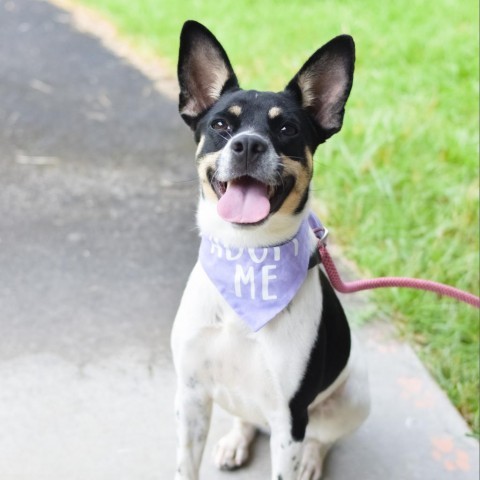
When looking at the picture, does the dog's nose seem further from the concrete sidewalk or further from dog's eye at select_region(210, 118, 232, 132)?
the concrete sidewalk

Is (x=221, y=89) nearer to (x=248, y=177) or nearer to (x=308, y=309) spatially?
(x=248, y=177)

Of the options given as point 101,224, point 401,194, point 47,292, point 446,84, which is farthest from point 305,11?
point 47,292

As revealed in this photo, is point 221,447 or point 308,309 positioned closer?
point 308,309

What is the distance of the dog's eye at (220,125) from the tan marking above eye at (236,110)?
4cm

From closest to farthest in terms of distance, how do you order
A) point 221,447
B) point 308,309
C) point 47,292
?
point 308,309 → point 221,447 → point 47,292

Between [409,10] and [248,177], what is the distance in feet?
16.7

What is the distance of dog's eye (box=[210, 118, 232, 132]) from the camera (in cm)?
218

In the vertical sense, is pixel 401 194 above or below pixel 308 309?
below

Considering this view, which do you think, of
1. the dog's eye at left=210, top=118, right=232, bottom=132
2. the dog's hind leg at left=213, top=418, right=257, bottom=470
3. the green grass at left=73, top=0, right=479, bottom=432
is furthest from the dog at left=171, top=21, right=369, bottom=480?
the green grass at left=73, top=0, right=479, bottom=432

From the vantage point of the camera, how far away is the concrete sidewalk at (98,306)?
2.81 metres

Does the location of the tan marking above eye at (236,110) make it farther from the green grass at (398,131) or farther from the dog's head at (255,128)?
the green grass at (398,131)

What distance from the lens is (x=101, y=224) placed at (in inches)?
163

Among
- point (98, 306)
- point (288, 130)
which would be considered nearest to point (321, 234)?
point (288, 130)

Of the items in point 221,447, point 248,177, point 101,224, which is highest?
point 248,177
